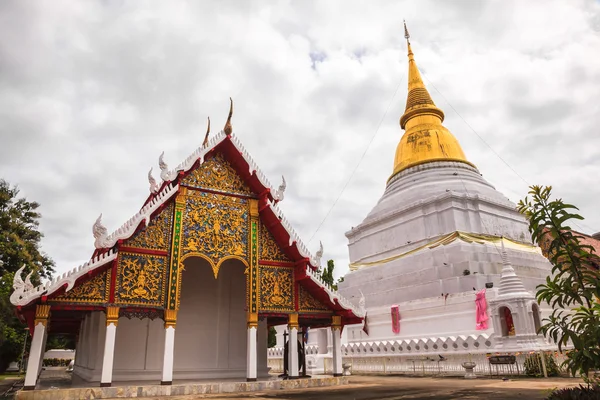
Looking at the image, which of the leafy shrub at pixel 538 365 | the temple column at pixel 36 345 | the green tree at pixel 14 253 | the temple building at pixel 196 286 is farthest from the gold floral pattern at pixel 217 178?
the green tree at pixel 14 253

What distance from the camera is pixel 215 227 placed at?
1090 cm

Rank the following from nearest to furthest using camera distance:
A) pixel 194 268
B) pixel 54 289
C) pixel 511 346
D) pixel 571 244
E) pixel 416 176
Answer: pixel 571 244
pixel 54 289
pixel 194 268
pixel 511 346
pixel 416 176

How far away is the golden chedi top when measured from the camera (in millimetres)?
26406

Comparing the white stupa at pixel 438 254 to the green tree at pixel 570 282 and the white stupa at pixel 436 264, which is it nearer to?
the white stupa at pixel 436 264

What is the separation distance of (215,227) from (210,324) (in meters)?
3.51

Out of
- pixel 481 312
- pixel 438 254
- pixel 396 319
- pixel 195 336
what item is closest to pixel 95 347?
pixel 195 336

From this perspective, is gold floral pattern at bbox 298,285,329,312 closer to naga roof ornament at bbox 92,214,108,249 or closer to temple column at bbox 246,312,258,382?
temple column at bbox 246,312,258,382

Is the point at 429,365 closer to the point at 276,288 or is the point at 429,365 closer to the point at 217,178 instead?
the point at 276,288

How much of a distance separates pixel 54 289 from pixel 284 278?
17.1 ft

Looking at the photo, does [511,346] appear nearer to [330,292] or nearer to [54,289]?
[330,292]

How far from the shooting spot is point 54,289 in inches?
338

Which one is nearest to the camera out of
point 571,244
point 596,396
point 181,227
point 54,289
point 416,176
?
point 596,396

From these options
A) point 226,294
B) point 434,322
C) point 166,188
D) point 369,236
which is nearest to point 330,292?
point 226,294

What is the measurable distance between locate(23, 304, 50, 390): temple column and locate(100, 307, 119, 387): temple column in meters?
1.16
